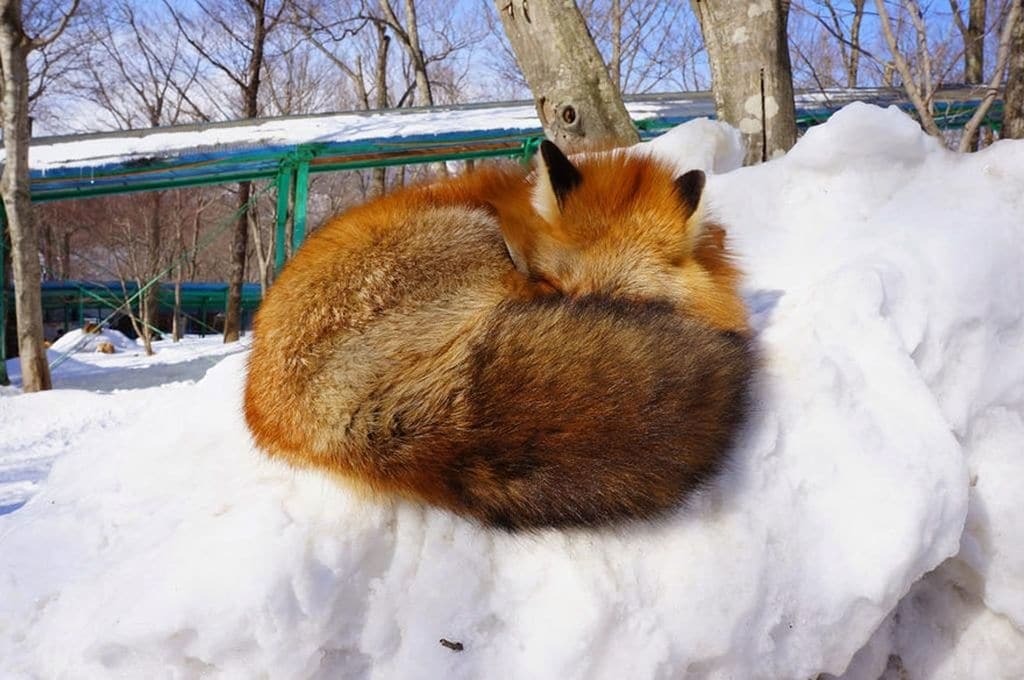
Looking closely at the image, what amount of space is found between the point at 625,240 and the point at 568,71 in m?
1.58

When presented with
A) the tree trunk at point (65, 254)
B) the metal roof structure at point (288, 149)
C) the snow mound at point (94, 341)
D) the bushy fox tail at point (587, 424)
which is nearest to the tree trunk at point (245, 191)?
the snow mound at point (94, 341)

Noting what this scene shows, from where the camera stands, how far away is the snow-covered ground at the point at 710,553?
120 centimetres

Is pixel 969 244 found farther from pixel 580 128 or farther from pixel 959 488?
pixel 580 128

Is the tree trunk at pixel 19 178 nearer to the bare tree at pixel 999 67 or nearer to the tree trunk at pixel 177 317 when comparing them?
the tree trunk at pixel 177 317

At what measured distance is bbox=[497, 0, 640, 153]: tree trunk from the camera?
302 centimetres

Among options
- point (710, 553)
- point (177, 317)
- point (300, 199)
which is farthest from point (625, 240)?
point (177, 317)

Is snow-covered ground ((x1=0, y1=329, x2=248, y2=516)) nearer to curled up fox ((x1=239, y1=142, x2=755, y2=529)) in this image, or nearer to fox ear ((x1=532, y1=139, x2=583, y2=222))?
curled up fox ((x1=239, y1=142, x2=755, y2=529))

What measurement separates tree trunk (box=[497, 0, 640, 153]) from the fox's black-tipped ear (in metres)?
1.22

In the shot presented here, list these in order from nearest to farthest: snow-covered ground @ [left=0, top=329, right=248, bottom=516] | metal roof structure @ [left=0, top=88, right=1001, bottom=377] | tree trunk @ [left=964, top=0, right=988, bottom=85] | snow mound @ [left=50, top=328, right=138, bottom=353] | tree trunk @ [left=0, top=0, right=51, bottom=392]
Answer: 1. snow-covered ground @ [left=0, top=329, right=248, bottom=516]
2. tree trunk @ [left=964, top=0, right=988, bottom=85]
3. tree trunk @ [left=0, top=0, right=51, bottom=392]
4. metal roof structure @ [left=0, top=88, right=1001, bottom=377]
5. snow mound @ [left=50, top=328, right=138, bottom=353]

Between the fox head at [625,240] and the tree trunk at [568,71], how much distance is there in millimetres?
1227

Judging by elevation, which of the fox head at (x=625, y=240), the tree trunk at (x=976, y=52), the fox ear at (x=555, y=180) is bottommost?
the fox head at (x=625, y=240)

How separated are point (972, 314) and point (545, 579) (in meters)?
1.07

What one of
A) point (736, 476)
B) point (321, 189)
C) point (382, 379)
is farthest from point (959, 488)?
point (321, 189)

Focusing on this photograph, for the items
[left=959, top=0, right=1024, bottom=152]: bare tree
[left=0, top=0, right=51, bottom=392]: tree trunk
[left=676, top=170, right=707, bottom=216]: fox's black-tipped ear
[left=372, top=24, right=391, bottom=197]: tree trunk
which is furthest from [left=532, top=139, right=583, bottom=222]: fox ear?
[left=372, top=24, right=391, bottom=197]: tree trunk
